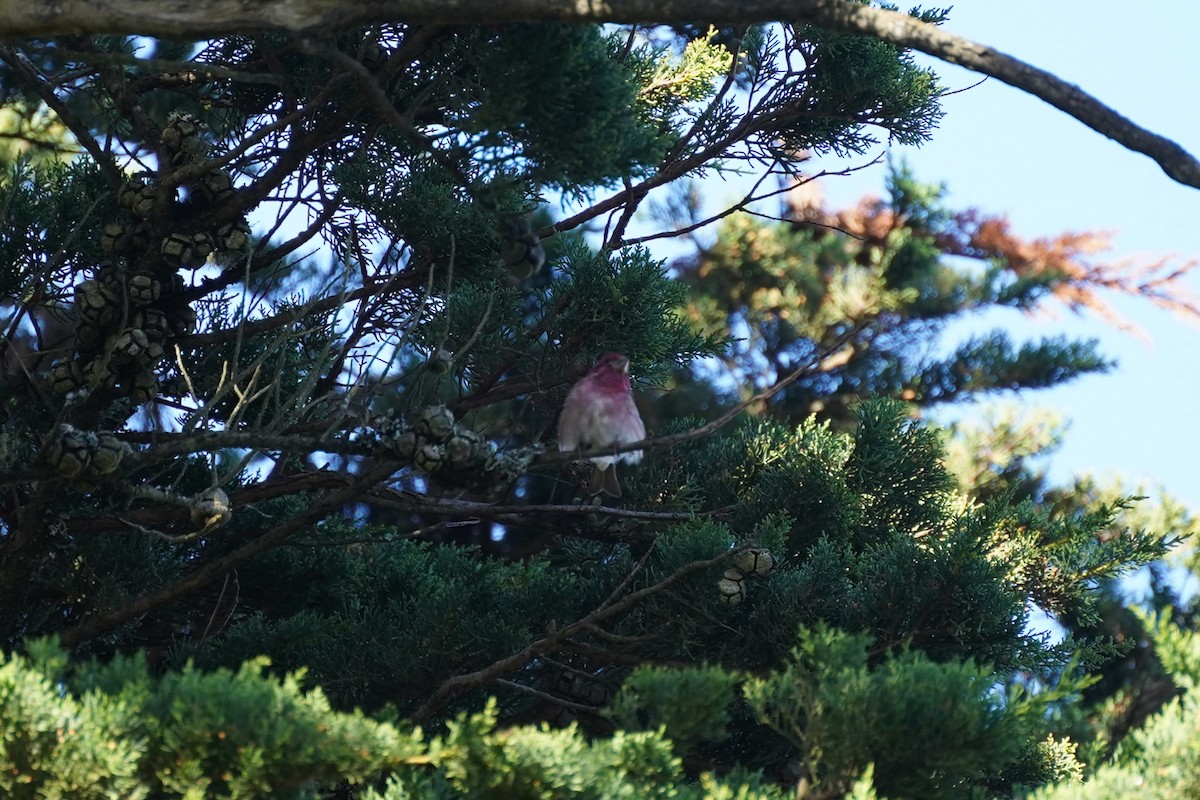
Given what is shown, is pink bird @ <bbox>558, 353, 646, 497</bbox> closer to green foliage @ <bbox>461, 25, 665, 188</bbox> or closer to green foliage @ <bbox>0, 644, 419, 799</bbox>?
green foliage @ <bbox>461, 25, 665, 188</bbox>

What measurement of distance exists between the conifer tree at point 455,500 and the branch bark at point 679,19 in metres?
0.13

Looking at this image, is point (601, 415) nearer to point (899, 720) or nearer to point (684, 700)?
point (684, 700)

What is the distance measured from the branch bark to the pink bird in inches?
72.8

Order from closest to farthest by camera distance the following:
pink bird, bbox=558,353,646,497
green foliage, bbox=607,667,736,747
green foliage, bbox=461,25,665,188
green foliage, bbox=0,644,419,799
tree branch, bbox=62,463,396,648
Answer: green foliage, bbox=0,644,419,799
green foliage, bbox=607,667,736,747
green foliage, bbox=461,25,665,188
tree branch, bbox=62,463,396,648
pink bird, bbox=558,353,646,497

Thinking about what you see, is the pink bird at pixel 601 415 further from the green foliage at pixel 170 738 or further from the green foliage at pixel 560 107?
the green foliage at pixel 170 738

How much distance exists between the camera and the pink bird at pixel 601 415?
5711 millimetres

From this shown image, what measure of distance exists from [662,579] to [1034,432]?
16.9ft

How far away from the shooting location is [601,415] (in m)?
5.80

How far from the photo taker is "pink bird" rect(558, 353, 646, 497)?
18.7ft

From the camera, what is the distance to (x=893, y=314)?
10.7 metres

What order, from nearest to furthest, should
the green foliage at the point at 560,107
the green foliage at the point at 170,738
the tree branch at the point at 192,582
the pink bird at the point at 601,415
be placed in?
the green foliage at the point at 170,738 → the green foliage at the point at 560,107 → the tree branch at the point at 192,582 → the pink bird at the point at 601,415

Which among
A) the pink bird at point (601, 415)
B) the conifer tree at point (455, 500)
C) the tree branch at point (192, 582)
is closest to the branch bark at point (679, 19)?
the conifer tree at point (455, 500)

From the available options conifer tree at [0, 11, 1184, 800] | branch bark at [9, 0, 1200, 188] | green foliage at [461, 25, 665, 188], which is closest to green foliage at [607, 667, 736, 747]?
conifer tree at [0, 11, 1184, 800]

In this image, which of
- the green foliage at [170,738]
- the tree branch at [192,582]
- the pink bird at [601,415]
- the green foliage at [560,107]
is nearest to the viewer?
the green foliage at [170,738]
